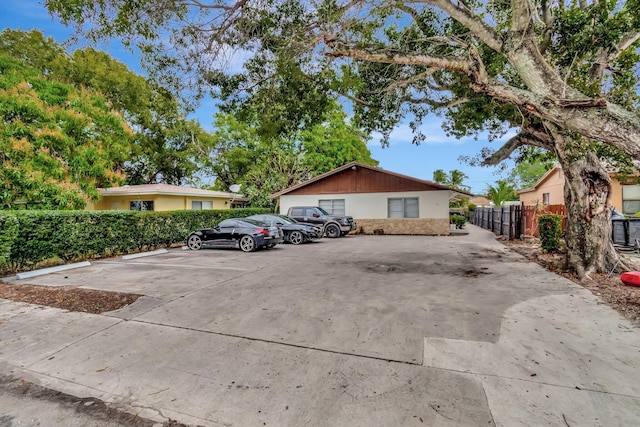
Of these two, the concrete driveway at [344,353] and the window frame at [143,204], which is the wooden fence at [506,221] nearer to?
the concrete driveway at [344,353]

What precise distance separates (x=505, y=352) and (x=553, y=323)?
146 centimetres

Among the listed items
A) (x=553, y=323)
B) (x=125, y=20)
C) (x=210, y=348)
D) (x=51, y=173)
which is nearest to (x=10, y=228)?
(x=51, y=173)

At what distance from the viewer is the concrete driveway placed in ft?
8.14

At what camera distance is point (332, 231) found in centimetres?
1745

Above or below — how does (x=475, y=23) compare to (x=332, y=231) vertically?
above

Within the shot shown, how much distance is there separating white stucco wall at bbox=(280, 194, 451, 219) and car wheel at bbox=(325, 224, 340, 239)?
3.11 meters

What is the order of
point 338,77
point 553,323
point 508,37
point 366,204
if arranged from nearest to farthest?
point 553,323 → point 508,37 → point 338,77 → point 366,204

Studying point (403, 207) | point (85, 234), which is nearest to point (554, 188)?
point (403, 207)

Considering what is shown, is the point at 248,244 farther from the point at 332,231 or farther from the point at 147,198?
the point at 147,198

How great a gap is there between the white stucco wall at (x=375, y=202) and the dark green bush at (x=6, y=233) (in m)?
15.0

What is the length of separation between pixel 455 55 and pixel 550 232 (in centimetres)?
691

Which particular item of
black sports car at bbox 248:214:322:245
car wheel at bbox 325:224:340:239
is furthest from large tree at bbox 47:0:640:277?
car wheel at bbox 325:224:340:239

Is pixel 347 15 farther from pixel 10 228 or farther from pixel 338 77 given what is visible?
pixel 10 228

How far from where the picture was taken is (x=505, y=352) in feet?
11.1
